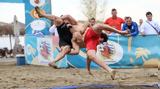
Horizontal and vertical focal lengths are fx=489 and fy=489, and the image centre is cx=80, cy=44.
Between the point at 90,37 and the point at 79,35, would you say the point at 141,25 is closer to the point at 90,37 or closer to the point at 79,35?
the point at 79,35

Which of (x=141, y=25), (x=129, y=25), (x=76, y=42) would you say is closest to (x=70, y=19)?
(x=76, y=42)

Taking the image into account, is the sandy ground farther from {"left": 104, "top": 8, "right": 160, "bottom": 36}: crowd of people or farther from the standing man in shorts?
{"left": 104, "top": 8, "right": 160, "bottom": 36}: crowd of people

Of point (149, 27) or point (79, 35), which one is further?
point (149, 27)

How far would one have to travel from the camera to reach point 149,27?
596 inches

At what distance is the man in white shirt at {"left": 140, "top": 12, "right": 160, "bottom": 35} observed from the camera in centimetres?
1473

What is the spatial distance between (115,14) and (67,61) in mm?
2582

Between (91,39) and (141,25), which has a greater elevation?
(141,25)

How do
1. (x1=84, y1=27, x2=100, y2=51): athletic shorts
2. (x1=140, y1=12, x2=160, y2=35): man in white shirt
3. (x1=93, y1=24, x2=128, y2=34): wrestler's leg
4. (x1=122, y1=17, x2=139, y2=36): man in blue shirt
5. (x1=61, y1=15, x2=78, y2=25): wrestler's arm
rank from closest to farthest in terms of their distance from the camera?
(x1=93, y1=24, x2=128, y2=34): wrestler's leg, (x1=84, y1=27, x2=100, y2=51): athletic shorts, (x1=61, y1=15, x2=78, y2=25): wrestler's arm, (x1=122, y1=17, x2=139, y2=36): man in blue shirt, (x1=140, y1=12, x2=160, y2=35): man in white shirt

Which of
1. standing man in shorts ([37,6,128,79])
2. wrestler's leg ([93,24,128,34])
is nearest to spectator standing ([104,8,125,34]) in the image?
standing man in shorts ([37,6,128,79])

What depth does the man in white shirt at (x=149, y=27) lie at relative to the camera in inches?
580

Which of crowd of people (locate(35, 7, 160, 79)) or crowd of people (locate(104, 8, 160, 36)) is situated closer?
crowd of people (locate(35, 7, 160, 79))

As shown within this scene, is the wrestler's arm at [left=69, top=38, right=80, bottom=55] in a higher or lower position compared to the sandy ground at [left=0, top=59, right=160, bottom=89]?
higher

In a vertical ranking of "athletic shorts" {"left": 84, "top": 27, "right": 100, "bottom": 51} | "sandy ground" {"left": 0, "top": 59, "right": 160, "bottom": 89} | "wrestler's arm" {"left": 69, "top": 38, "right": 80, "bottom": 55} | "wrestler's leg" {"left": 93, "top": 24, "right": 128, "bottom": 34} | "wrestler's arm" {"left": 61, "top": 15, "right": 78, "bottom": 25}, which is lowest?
"sandy ground" {"left": 0, "top": 59, "right": 160, "bottom": 89}

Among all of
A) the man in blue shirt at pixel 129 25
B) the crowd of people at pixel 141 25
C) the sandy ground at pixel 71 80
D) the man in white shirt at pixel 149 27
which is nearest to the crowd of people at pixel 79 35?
the sandy ground at pixel 71 80
